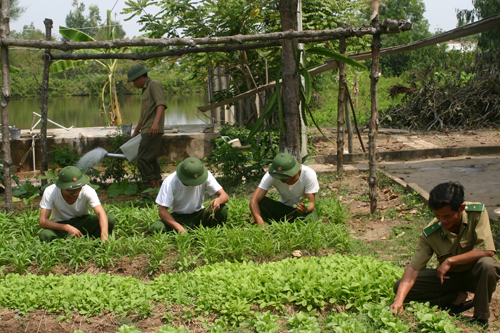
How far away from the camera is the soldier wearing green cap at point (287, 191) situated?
17.3ft

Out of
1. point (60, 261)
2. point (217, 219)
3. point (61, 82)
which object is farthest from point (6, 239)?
point (61, 82)

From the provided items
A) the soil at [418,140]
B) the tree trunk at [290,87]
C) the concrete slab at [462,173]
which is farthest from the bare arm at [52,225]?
the soil at [418,140]

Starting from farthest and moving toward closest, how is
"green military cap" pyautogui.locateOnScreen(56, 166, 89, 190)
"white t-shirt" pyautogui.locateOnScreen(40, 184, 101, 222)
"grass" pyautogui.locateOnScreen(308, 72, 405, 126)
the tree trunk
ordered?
"grass" pyautogui.locateOnScreen(308, 72, 405, 126) → the tree trunk → "white t-shirt" pyautogui.locateOnScreen(40, 184, 101, 222) → "green military cap" pyautogui.locateOnScreen(56, 166, 89, 190)

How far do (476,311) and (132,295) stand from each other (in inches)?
105

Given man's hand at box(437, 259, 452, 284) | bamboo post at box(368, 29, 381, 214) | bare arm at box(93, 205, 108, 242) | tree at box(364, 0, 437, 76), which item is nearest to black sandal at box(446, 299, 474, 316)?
man's hand at box(437, 259, 452, 284)

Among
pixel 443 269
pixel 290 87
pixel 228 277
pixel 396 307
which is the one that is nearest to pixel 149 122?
pixel 290 87

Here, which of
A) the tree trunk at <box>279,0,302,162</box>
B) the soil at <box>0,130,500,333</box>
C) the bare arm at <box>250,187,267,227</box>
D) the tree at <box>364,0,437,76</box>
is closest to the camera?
the soil at <box>0,130,500,333</box>

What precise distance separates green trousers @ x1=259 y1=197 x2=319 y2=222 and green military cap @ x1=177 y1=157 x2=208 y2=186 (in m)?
0.92

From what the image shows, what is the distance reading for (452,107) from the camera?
548 inches

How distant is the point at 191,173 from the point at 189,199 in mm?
523

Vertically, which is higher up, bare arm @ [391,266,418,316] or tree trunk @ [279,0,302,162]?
tree trunk @ [279,0,302,162]

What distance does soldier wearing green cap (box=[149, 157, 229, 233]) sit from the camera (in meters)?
5.21

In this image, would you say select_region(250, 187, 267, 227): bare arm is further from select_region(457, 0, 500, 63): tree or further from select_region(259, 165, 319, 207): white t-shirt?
select_region(457, 0, 500, 63): tree

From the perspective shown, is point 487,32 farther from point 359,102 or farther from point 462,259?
point 462,259
